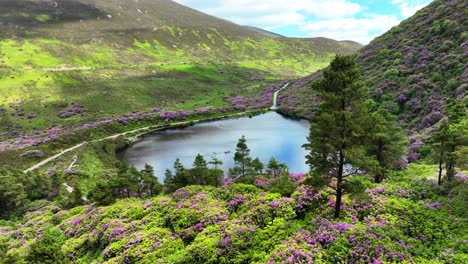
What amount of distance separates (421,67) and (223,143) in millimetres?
57628

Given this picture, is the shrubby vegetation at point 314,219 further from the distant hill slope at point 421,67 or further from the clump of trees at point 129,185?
the distant hill slope at point 421,67

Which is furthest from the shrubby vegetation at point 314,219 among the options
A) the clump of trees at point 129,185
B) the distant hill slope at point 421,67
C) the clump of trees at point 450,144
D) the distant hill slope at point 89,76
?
the distant hill slope at point 89,76

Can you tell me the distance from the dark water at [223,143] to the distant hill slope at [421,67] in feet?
64.5

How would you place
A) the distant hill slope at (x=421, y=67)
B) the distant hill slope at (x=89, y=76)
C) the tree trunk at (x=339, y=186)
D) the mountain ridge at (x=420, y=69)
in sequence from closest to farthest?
the tree trunk at (x=339, y=186), the mountain ridge at (x=420, y=69), the distant hill slope at (x=421, y=67), the distant hill slope at (x=89, y=76)

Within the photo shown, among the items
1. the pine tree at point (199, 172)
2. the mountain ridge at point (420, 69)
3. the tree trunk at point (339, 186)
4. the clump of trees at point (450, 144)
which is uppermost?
the mountain ridge at point (420, 69)

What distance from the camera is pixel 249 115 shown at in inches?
4198

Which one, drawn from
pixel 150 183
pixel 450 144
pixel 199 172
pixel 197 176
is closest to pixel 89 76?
pixel 150 183

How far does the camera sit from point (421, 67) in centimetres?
7356

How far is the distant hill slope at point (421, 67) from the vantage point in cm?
5972

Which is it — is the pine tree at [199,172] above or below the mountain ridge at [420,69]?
below

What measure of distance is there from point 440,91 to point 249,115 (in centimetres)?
6084

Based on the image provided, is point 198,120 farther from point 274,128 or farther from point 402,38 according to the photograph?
point 402,38

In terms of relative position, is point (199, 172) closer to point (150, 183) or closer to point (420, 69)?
point (150, 183)

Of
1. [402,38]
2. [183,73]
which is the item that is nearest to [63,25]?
[183,73]
